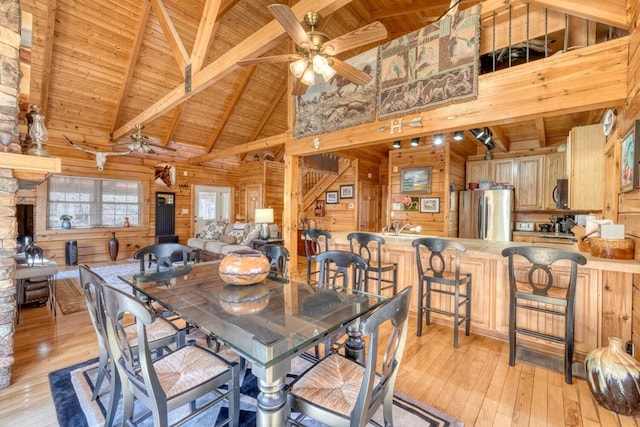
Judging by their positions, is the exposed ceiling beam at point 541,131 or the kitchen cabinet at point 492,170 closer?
the exposed ceiling beam at point 541,131

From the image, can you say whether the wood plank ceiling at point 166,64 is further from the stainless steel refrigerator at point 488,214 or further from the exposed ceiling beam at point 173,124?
the stainless steel refrigerator at point 488,214

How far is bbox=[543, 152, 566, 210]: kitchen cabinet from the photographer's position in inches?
212

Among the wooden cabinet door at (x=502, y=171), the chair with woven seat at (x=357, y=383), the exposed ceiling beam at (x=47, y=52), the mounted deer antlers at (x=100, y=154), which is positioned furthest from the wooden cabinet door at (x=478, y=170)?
the exposed ceiling beam at (x=47, y=52)

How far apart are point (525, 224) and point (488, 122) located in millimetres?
4251

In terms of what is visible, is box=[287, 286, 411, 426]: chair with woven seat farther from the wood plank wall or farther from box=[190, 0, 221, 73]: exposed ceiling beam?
box=[190, 0, 221, 73]: exposed ceiling beam

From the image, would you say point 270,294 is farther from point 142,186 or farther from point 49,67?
point 142,186

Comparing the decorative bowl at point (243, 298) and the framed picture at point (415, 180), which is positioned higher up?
the framed picture at point (415, 180)

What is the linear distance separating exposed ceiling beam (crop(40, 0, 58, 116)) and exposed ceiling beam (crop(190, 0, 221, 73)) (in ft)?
8.76

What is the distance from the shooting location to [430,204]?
6082mm

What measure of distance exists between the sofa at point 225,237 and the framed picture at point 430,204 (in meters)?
3.44

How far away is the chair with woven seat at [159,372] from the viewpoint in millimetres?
1195

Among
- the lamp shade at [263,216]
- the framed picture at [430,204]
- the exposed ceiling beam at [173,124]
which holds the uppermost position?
the exposed ceiling beam at [173,124]

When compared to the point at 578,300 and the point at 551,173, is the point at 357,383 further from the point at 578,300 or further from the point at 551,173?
the point at 551,173

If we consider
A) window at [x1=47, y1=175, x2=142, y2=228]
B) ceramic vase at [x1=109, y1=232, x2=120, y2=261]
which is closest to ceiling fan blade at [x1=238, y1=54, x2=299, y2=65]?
ceramic vase at [x1=109, y1=232, x2=120, y2=261]
